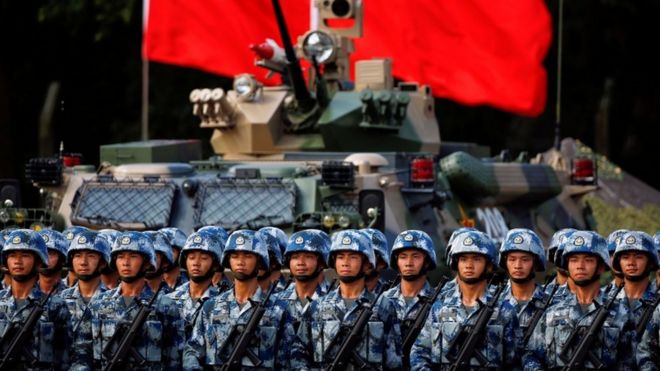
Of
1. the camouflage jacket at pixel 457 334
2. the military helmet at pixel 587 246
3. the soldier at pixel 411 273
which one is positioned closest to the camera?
the camouflage jacket at pixel 457 334

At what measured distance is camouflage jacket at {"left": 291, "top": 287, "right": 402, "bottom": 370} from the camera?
13.0 meters

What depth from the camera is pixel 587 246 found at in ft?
43.6

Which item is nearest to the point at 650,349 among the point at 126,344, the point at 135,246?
the point at 126,344

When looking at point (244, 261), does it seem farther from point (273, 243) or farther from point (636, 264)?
point (636, 264)

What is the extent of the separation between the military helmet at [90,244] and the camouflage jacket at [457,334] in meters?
2.54

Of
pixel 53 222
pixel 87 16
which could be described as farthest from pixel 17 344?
pixel 87 16

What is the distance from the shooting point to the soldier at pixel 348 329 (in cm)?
1295

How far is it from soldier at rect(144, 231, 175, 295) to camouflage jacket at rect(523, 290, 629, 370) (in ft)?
9.48

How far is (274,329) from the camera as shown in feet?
42.9

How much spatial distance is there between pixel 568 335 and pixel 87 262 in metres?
3.56

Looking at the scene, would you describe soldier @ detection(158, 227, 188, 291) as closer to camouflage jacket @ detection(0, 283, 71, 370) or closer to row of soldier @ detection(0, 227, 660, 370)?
row of soldier @ detection(0, 227, 660, 370)

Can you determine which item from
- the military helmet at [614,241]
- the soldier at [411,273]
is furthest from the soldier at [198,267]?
the military helmet at [614,241]

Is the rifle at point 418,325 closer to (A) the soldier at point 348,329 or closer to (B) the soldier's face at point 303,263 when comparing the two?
(A) the soldier at point 348,329

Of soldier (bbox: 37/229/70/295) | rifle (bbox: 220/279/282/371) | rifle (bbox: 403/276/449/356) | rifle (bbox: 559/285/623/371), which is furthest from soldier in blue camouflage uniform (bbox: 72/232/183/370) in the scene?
rifle (bbox: 559/285/623/371)
